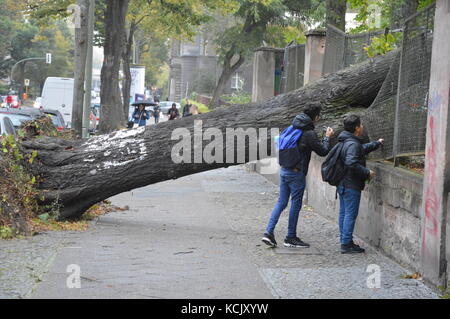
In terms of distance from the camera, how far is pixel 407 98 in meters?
8.87

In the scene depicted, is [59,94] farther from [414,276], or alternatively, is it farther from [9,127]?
[414,276]

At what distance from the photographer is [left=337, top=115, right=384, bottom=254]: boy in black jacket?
863 cm

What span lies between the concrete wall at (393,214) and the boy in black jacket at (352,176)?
30 centimetres

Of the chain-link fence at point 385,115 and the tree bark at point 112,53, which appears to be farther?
the tree bark at point 112,53

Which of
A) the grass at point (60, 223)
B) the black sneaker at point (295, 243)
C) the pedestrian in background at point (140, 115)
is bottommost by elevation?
the grass at point (60, 223)

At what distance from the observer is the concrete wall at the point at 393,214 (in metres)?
7.78

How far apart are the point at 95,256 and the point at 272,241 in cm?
212

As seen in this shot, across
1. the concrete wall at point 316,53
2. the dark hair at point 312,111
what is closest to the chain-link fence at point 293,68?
the concrete wall at point 316,53

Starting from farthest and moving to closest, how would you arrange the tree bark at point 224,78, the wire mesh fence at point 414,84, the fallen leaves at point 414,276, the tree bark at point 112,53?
1. the tree bark at point 224,78
2. the tree bark at point 112,53
3. the wire mesh fence at point 414,84
4. the fallen leaves at point 414,276

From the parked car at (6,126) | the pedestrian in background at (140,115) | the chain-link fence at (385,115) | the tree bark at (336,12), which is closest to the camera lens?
the chain-link fence at (385,115)

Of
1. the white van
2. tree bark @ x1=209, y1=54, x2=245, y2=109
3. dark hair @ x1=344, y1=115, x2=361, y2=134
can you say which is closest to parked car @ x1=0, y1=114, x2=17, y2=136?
dark hair @ x1=344, y1=115, x2=361, y2=134

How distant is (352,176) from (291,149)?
0.77 m

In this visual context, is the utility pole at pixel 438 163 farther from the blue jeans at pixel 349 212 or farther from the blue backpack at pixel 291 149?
the blue backpack at pixel 291 149

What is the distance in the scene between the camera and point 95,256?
8.30 m
